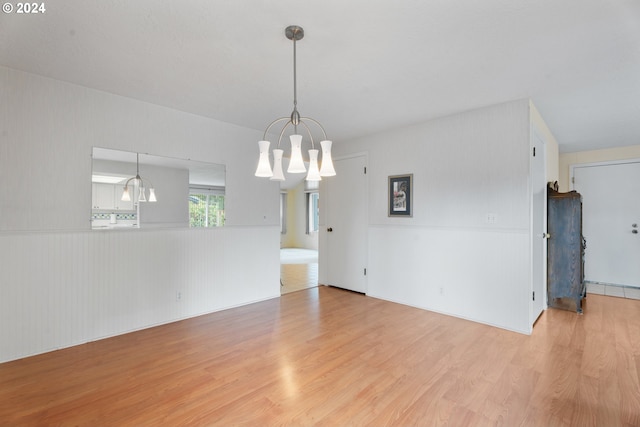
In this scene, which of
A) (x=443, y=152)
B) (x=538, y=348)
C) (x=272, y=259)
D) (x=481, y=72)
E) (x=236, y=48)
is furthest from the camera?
(x=272, y=259)

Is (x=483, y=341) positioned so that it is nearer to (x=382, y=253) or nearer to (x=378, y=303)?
(x=378, y=303)

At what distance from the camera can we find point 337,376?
84.7 inches

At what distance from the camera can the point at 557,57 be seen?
2189 millimetres

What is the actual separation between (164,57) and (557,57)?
2.99m

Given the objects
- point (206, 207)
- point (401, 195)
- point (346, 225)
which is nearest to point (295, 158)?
point (206, 207)

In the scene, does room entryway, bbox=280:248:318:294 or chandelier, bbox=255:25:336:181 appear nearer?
chandelier, bbox=255:25:336:181

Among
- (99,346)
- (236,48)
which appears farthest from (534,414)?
(99,346)

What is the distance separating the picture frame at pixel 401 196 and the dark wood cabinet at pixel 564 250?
6.07ft

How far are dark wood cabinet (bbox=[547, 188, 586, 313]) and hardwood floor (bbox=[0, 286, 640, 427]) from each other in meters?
0.48

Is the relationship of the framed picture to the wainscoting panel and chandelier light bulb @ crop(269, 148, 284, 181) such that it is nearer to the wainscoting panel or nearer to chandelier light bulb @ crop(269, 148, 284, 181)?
the wainscoting panel

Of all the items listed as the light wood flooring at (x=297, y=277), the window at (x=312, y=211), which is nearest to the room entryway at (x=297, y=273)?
the light wood flooring at (x=297, y=277)

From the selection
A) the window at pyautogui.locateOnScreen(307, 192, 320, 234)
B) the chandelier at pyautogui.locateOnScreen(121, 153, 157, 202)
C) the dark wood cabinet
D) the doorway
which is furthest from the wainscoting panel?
the window at pyautogui.locateOnScreen(307, 192, 320, 234)

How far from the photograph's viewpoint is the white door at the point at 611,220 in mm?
4680

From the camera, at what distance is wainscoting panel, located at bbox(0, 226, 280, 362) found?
243cm
